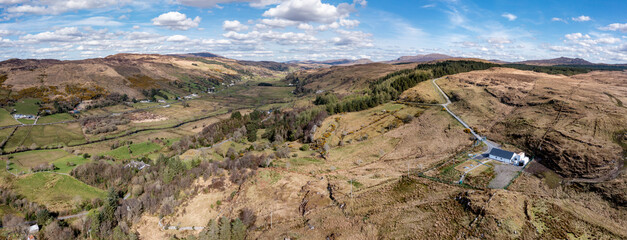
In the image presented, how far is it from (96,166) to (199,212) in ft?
176

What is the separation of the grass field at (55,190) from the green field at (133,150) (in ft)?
84.9

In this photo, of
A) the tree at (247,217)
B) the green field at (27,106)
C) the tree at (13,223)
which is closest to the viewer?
the tree at (247,217)

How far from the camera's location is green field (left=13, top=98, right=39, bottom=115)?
146750 mm

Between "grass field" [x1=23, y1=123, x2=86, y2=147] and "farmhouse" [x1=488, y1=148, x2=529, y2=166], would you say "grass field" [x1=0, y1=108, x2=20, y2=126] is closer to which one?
"grass field" [x1=23, y1=123, x2=86, y2=147]

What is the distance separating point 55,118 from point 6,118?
59.0ft

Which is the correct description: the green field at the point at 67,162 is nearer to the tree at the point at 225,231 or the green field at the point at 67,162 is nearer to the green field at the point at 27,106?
the tree at the point at 225,231

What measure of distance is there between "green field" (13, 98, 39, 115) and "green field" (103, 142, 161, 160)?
85.3 m

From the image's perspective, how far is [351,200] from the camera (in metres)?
45.8

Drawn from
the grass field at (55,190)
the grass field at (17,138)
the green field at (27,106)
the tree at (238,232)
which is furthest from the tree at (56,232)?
the green field at (27,106)

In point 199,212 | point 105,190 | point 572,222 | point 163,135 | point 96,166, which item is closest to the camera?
point 572,222

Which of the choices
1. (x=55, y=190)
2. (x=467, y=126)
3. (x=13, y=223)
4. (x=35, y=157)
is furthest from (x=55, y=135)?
(x=467, y=126)

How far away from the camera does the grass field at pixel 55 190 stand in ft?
217

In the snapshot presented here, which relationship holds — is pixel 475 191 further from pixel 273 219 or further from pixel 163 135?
pixel 163 135

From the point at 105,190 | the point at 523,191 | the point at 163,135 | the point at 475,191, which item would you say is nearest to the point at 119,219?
the point at 105,190
